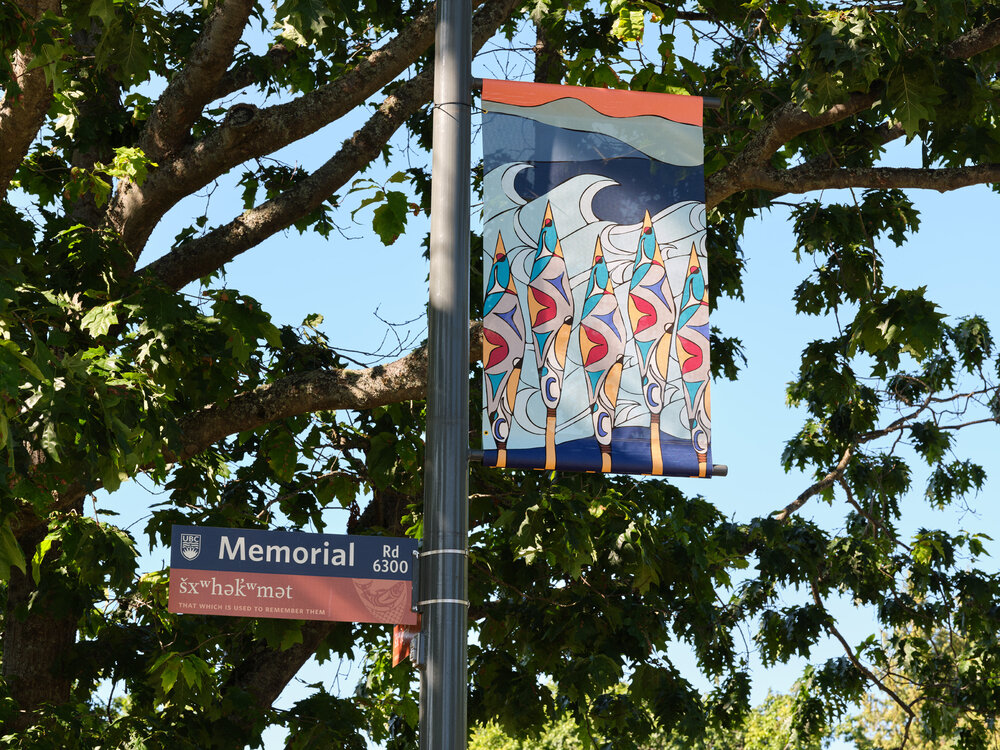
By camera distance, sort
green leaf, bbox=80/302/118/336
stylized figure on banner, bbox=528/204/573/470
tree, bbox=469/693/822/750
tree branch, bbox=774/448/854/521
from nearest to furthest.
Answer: stylized figure on banner, bbox=528/204/573/470 < green leaf, bbox=80/302/118/336 < tree branch, bbox=774/448/854/521 < tree, bbox=469/693/822/750

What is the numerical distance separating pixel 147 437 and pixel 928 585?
913cm

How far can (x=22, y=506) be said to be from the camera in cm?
771

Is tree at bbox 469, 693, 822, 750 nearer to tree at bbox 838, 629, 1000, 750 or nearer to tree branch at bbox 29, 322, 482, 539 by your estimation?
tree at bbox 838, 629, 1000, 750

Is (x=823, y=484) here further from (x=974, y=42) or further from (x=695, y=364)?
(x=695, y=364)

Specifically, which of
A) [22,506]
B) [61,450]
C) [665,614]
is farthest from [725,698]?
[61,450]

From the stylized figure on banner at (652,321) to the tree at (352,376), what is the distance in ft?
6.98

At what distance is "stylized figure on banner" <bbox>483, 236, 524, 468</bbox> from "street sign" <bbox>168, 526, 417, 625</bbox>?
68cm

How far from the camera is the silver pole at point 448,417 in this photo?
164 inches

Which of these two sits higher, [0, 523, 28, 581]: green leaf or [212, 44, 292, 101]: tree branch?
[212, 44, 292, 101]: tree branch

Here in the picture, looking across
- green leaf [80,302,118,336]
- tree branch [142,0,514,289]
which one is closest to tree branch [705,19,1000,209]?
tree branch [142,0,514,289]

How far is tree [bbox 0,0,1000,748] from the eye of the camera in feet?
23.0

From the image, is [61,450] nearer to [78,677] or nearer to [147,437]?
[147,437]

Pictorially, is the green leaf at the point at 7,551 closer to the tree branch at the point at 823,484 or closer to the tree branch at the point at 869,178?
the tree branch at the point at 869,178

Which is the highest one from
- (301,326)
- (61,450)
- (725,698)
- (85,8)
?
(85,8)
